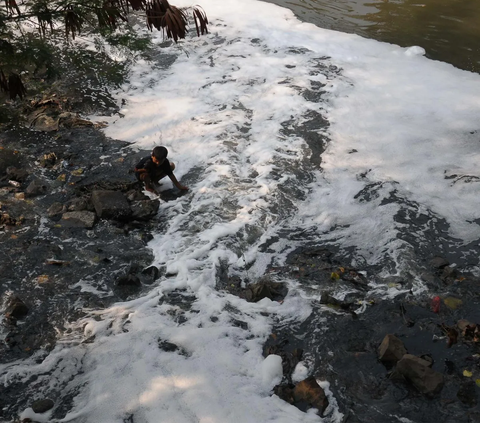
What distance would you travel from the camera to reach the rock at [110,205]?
19.1ft

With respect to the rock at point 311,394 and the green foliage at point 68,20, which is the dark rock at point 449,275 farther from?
the green foliage at point 68,20

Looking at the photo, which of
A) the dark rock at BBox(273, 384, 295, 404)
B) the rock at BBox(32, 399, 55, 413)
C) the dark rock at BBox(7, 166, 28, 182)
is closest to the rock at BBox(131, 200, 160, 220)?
the dark rock at BBox(7, 166, 28, 182)

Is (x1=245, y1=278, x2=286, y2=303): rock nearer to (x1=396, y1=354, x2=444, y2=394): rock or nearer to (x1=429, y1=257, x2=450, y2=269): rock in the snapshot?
(x1=396, y1=354, x2=444, y2=394): rock

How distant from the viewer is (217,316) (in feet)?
15.0

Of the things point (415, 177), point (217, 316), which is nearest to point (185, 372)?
point (217, 316)

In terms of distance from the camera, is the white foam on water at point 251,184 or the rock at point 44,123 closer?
the white foam on water at point 251,184

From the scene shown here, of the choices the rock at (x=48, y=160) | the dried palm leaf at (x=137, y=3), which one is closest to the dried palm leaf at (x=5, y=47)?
the dried palm leaf at (x=137, y=3)

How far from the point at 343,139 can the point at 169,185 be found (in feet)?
9.80

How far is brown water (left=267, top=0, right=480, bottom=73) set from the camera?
33.8ft

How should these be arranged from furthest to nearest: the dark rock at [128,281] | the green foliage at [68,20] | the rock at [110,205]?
A: the rock at [110,205], the dark rock at [128,281], the green foliage at [68,20]

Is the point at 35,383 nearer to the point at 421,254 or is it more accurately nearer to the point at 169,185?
the point at 169,185

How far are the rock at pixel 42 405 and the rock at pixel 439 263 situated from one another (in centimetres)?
388

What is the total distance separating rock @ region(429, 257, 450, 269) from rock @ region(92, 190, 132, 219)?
142 inches

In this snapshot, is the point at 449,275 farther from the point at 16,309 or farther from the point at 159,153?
the point at 16,309
